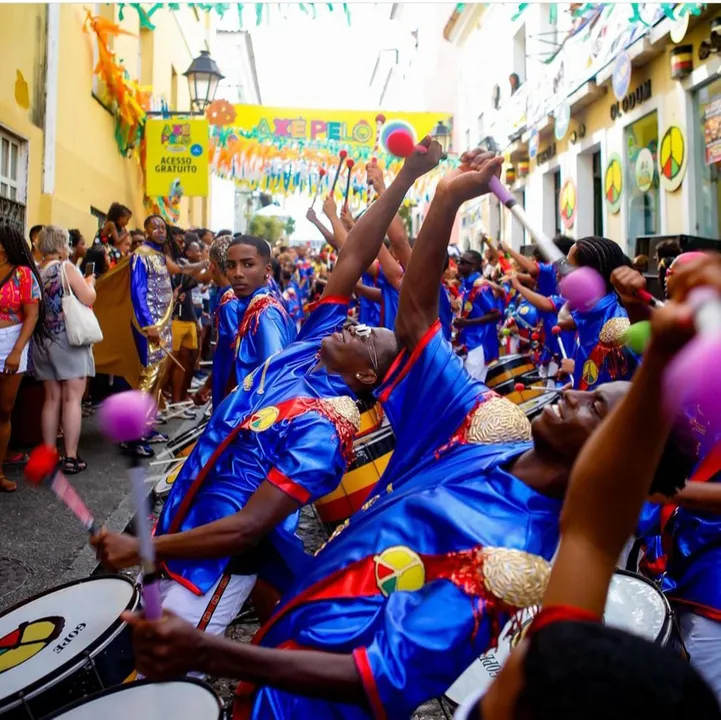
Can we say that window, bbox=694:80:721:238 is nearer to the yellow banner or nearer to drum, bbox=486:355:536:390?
drum, bbox=486:355:536:390

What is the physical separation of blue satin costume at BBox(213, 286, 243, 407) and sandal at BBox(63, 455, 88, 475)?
8.12 feet

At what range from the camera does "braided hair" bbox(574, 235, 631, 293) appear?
14.7 feet

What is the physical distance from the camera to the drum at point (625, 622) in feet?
7.18

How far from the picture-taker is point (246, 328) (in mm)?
3963

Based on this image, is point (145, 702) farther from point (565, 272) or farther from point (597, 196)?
point (597, 196)

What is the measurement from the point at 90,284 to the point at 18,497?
1913mm

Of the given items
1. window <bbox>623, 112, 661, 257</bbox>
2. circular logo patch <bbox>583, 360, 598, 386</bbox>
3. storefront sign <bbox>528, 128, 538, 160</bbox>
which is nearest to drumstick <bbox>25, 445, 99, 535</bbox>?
circular logo patch <bbox>583, 360, 598, 386</bbox>

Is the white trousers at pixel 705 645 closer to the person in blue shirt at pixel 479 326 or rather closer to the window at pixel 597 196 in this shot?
the person in blue shirt at pixel 479 326

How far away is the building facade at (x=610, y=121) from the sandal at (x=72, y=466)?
17.8ft

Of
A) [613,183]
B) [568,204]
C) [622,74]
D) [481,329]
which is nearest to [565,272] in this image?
[481,329]

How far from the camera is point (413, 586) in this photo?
1654mm

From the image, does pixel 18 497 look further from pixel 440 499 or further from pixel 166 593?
pixel 440 499

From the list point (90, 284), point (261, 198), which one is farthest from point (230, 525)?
point (261, 198)

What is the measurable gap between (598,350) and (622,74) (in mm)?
9035
